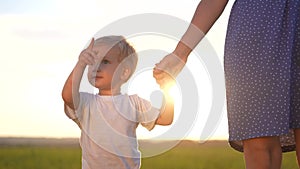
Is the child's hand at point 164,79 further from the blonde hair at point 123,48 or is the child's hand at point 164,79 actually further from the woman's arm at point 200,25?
the blonde hair at point 123,48

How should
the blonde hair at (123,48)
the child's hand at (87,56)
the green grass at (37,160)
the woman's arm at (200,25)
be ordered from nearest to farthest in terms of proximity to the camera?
the woman's arm at (200,25) → the child's hand at (87,56) → the blonde hair at (123,48) → the green grass at (37,160)

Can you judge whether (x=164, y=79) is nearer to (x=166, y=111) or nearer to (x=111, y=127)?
(x=166, y=111)

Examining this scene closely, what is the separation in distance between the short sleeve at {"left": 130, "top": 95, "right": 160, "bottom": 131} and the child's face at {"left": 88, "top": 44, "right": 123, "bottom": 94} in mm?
153

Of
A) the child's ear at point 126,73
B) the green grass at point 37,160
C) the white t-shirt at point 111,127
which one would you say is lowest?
the green grass at point 37,160

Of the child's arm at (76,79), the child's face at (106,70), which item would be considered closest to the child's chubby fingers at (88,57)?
the child's arm at (76,79)

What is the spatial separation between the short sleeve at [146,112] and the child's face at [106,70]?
0.15 meters

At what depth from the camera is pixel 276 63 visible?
3.72 m

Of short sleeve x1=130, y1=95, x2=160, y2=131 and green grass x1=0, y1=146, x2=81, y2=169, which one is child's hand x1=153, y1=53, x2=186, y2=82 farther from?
green grass x1=0, y1=146, x2=81, y2=169

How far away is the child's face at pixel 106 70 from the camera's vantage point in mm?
4723

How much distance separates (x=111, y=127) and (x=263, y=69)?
1241 millimetres

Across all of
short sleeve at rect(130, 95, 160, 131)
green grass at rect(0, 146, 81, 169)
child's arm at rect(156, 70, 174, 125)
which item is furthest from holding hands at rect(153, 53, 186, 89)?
green grass at rect(0, 146, 81, 169)

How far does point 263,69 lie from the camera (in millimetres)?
3734

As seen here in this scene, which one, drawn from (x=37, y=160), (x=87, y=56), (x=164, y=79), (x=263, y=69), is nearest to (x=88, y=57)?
(x=87, y=56)

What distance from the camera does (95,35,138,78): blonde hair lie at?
486cm
